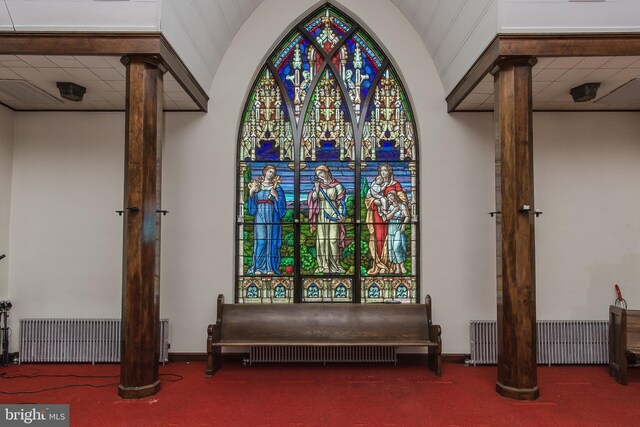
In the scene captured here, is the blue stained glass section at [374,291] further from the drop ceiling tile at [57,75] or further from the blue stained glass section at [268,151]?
the drop ceiling tile at [57,75]

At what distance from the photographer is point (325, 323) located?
15.8 feet

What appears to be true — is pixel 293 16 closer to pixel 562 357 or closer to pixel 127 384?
pixel 127 384

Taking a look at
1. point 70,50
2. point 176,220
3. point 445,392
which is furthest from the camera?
point 176,220

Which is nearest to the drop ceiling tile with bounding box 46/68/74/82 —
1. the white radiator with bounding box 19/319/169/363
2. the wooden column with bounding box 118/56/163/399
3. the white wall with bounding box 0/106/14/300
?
the wooden column with bounding box 118/56/163/399

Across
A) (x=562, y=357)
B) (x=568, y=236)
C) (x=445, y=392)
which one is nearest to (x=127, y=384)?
(x=445, y=392)

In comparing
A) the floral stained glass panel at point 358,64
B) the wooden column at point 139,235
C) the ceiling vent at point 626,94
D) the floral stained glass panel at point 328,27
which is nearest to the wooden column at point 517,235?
the ceiling vent at point 626,94

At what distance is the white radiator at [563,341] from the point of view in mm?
4887

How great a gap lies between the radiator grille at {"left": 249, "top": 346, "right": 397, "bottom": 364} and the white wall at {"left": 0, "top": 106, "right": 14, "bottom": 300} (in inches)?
113

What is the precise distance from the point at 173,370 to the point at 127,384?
94 centimetres

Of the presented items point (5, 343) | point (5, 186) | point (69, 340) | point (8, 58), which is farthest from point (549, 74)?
point (5, 343)

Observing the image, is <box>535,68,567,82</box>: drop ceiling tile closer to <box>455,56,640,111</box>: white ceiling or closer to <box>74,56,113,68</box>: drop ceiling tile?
<box>455,56,640,111</box>: white ceiling

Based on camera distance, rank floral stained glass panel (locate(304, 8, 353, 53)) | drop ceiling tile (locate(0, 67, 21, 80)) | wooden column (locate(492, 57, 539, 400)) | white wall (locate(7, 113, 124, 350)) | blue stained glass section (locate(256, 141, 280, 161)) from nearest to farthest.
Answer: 1. wooden column (locate(492, 57, 539, 400))
2. drop ceiling tile (locate(0, 67, 21, 80))
3. white wall (locate(7, 113, 124, 350))
4. blue stained glass section (locate(256, 141, 280, 161))
5. floral stained glass panel (locate(304, 8, 353, 53))

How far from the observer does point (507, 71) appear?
3773 millimetres

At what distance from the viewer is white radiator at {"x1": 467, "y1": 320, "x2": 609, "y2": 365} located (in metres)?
Result: 4.89
